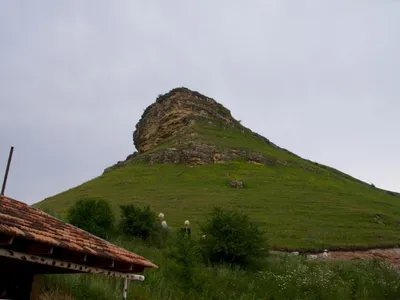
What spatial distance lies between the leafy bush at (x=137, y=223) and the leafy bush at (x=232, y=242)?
3.02m

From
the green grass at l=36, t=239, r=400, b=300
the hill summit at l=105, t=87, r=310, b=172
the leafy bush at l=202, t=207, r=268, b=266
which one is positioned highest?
the hill summit at l=105, t=87, r=310, b=172

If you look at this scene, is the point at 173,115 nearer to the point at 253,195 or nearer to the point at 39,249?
the point at 253,195

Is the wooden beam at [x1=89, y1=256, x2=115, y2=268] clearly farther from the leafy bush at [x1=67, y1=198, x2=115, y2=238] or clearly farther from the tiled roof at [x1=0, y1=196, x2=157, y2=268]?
the leafy bush at [x1=67, y1=198, x2=115, y2=238]

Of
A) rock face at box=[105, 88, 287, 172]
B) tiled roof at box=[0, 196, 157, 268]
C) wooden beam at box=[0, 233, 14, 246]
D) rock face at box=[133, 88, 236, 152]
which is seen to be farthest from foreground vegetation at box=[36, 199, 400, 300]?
rock face at box=[133, 88, 236, 152]

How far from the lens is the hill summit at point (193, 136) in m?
59.8

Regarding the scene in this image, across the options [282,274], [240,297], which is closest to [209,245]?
[282,274]

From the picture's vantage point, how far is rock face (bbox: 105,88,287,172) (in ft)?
195

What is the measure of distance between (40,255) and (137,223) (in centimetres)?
1608

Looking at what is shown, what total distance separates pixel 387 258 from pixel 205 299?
1749cm

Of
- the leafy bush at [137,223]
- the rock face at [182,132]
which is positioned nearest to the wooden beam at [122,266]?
the leafy bush at [137,223]

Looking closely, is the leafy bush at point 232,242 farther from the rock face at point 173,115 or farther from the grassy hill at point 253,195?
the rock face at point 173,115

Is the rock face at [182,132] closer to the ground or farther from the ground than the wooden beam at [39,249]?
farther from the ground

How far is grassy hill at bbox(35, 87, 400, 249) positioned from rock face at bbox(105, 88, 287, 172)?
1.00 ft

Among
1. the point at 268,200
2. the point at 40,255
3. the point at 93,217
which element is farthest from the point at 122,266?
the point at 268,200
